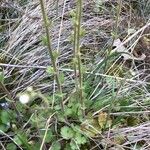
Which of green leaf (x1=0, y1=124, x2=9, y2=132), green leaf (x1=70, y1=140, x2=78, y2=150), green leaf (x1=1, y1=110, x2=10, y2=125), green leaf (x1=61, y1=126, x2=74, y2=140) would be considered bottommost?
green leaf (x1=70, y1=140, x2=78, y2=150)

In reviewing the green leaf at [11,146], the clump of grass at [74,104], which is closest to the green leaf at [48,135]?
the clump of grass at [74,104]

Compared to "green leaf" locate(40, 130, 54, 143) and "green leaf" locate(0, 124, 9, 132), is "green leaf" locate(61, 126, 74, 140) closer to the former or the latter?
"green leaf" locate(40, 130, 54, 143)

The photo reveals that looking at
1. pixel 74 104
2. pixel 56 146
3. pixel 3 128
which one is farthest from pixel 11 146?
pixel 74 104

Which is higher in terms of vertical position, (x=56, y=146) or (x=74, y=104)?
(x=74, y=104)

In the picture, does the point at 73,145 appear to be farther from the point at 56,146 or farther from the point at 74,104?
the point at 74,104

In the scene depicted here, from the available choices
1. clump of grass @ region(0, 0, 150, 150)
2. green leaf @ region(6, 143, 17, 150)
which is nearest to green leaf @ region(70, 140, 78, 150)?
clump of grass @ region(0, 0, 150, 150)

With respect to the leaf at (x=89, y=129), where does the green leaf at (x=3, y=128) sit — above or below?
above

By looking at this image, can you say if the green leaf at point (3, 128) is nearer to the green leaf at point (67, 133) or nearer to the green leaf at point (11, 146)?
the green leaf at point (11, 146)

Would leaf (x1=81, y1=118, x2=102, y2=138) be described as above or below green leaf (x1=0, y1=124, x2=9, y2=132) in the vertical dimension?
below

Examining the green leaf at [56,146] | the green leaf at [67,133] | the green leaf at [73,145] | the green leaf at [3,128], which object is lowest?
the green leaf at [73,145]
